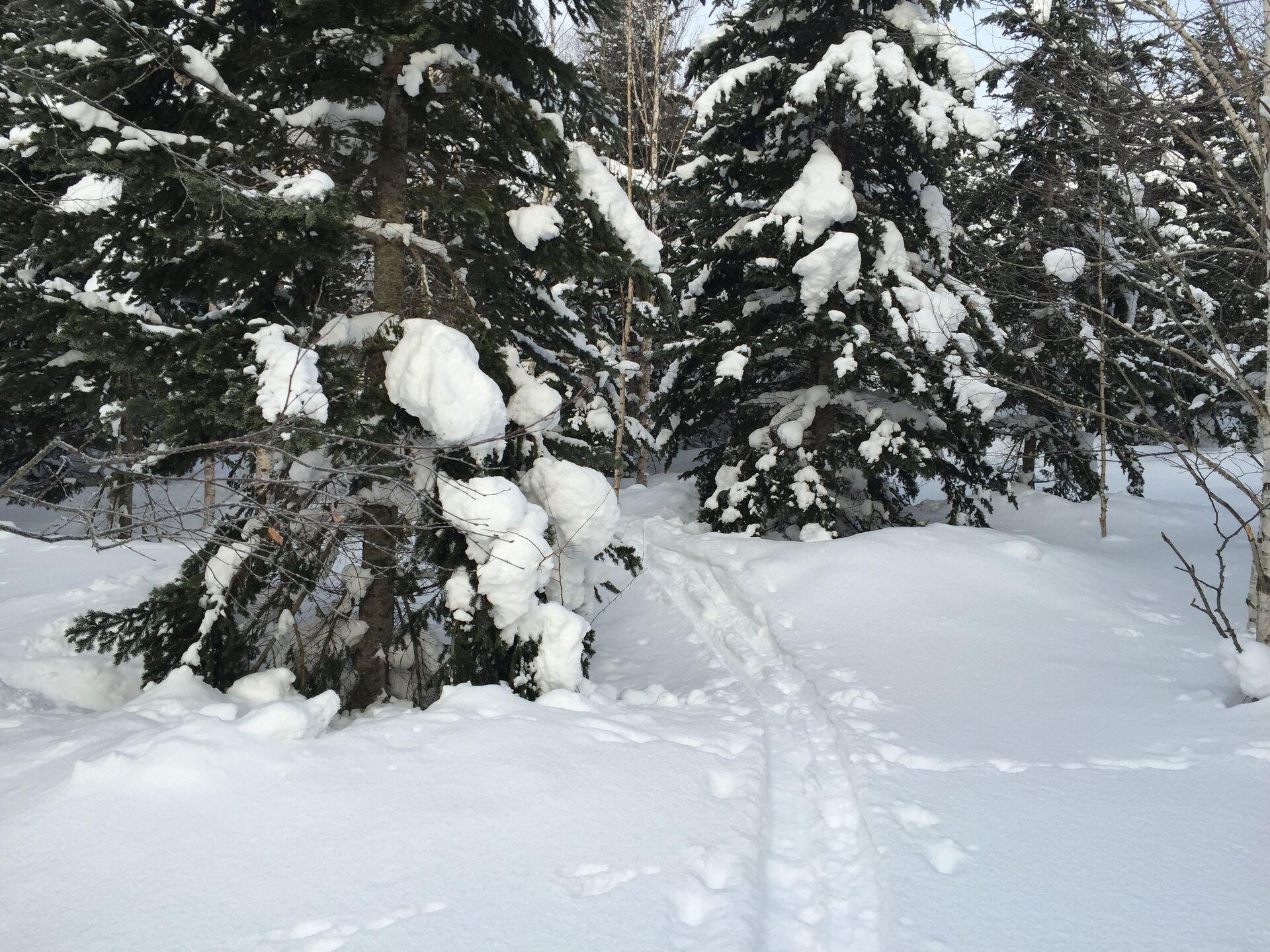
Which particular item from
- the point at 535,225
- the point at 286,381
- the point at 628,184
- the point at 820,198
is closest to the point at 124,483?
the point at 286,381

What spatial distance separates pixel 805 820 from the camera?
3916 mm

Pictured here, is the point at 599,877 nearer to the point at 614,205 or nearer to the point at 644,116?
the point at 614,205

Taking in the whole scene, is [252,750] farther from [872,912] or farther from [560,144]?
[560,144]

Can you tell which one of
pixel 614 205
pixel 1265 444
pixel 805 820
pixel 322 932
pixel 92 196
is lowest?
pixel 805 820

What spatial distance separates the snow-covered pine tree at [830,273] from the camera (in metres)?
9.66

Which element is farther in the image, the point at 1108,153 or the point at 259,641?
the point at 1108,153

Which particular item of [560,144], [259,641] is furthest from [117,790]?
[560,144]

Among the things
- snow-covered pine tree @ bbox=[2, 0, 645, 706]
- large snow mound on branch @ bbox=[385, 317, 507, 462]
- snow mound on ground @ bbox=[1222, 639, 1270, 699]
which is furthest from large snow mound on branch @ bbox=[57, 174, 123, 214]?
snow mound on ground @ bbox=[1222, 639, 1270, 699]

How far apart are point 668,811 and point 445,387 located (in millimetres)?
2870

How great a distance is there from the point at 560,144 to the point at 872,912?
5.05 m

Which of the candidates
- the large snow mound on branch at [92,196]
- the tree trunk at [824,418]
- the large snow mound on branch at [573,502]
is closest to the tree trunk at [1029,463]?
the tree trunk at [824,418]

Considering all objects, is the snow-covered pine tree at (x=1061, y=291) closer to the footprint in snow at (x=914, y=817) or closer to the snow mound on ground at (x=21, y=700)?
the footprint in snow at (x=914, y=817)

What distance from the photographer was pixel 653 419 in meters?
12.7

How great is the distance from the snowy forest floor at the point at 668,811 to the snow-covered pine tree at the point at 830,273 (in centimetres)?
439
